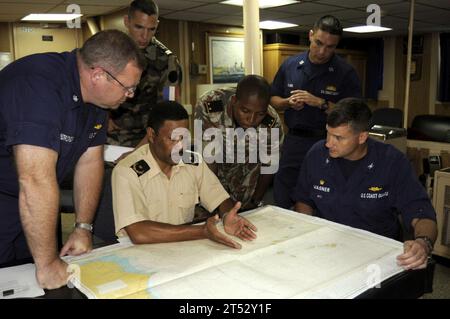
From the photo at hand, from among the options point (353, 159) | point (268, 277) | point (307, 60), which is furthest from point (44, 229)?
point (307, 60)

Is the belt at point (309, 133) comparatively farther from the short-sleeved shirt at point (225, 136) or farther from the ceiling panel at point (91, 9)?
the ceiling panel at point (91, 9)

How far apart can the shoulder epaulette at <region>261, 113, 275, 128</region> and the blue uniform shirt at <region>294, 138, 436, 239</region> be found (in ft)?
1.61

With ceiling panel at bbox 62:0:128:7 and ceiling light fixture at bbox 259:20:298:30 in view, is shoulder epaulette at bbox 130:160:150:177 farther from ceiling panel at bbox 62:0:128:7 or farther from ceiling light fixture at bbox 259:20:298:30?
ceiling light fixture at bbox 259:20:298:30

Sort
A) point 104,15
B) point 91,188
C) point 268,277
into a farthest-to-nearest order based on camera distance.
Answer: point 104,15
point 91,188
point 268,277

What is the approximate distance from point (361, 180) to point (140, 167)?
944 millimetres

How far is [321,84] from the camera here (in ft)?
8.53

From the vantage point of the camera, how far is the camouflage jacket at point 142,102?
2363mm

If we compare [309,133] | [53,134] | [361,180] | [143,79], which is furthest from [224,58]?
[53,134]

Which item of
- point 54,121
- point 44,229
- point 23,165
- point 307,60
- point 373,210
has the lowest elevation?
point 373,210

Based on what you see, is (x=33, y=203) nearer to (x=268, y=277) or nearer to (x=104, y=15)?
(x=268, y=277)

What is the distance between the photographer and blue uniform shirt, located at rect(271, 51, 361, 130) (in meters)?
2.57

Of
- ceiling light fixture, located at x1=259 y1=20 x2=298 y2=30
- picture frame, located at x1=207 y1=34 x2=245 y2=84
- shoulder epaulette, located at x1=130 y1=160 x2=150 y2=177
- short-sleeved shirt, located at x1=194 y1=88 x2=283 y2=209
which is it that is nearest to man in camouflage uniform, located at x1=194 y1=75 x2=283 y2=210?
short-sleeved shirt, located at x1=194 y1=88 x2=283 y2=209

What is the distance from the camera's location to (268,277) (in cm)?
112

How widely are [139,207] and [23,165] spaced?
0.55 metres
